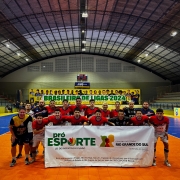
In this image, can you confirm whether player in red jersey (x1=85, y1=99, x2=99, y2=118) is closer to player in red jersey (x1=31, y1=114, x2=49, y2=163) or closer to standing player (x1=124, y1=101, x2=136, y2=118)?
standing player (x1=124, y1=101, x2=136, y2=118)

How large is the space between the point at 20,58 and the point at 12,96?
871 centimetres

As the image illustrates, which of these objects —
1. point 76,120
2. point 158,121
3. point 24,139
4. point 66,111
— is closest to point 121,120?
point 158,121

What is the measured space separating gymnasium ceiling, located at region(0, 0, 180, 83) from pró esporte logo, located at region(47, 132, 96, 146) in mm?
19064

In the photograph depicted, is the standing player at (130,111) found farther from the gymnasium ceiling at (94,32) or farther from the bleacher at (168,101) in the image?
the bleacher at (168,101)

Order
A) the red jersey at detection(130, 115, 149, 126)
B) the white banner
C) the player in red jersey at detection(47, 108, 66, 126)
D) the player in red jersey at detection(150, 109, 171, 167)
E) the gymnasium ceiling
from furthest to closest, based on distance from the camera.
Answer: the gymnasium ceiling → the player in red jersey at detection(47, 108, 66, 126) → the red jersey at detection(130, 115, 149, 126) → the player in red jersey at detection(150, 109, 171, 167) → the white banner

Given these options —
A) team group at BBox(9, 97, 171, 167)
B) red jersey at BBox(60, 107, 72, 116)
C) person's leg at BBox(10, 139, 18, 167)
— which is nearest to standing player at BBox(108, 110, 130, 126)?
team group at BBox(9, 97, 171, 167)

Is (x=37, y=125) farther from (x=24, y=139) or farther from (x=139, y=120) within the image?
(x=139, y=120)

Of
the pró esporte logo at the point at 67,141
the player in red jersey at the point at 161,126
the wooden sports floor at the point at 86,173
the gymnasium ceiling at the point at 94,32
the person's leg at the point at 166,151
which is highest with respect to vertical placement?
the gymnasium ceiling at the point at 94,32

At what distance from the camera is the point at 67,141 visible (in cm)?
651

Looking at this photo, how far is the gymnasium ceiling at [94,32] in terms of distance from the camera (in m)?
23.2

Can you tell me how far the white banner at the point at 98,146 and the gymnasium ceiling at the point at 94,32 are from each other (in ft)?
60.3

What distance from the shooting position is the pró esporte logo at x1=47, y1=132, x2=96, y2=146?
6.49 m

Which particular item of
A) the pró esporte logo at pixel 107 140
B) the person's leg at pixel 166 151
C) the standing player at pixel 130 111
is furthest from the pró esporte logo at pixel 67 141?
the standing player at pixel 130 111

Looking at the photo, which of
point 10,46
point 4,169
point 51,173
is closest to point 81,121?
point 51,173
